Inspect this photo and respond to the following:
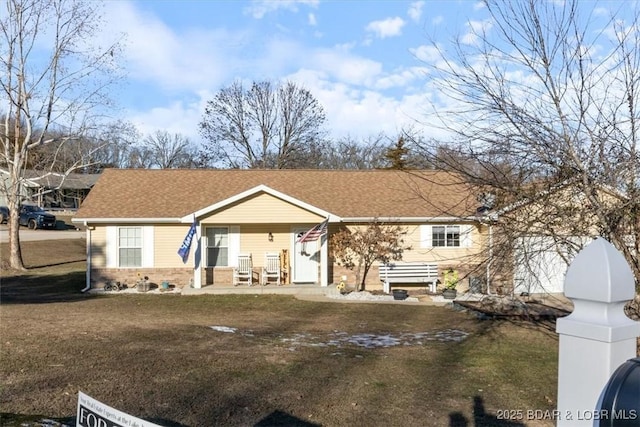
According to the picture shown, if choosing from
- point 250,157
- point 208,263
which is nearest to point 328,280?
point 208,263

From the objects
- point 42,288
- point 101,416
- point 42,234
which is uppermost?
point 42,234

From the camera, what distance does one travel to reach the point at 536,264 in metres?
8.05

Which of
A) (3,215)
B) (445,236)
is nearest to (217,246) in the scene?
(445,236)

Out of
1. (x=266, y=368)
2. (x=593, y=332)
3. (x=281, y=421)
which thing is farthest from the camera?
(x=266, y=368)

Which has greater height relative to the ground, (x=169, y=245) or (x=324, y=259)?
(x=169, y=245)

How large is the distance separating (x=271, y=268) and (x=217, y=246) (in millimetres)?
2141

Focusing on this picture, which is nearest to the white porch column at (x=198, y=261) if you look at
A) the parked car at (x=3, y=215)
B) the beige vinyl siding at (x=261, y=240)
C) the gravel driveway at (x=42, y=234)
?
the beige vinyl siding at (x=261, y=240)

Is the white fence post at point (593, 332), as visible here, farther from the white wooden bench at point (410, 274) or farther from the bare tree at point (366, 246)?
the white wooden bench at point (410, 274)

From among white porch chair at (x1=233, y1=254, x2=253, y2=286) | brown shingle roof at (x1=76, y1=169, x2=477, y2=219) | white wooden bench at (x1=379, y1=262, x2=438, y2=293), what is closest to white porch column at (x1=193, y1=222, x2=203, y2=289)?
brown shingle roof at (x1=76, y1=169, x2=477, y2=219)

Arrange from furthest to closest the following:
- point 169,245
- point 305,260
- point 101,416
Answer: point 305,260
point 169,245
point 101,416

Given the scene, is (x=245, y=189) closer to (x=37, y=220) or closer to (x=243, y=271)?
(x=243, y=271)

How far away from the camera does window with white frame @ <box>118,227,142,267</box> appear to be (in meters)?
19.7

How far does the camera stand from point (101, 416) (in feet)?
9.89

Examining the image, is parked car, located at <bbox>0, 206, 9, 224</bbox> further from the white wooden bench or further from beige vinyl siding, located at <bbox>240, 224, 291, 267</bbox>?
the white wooden bench
